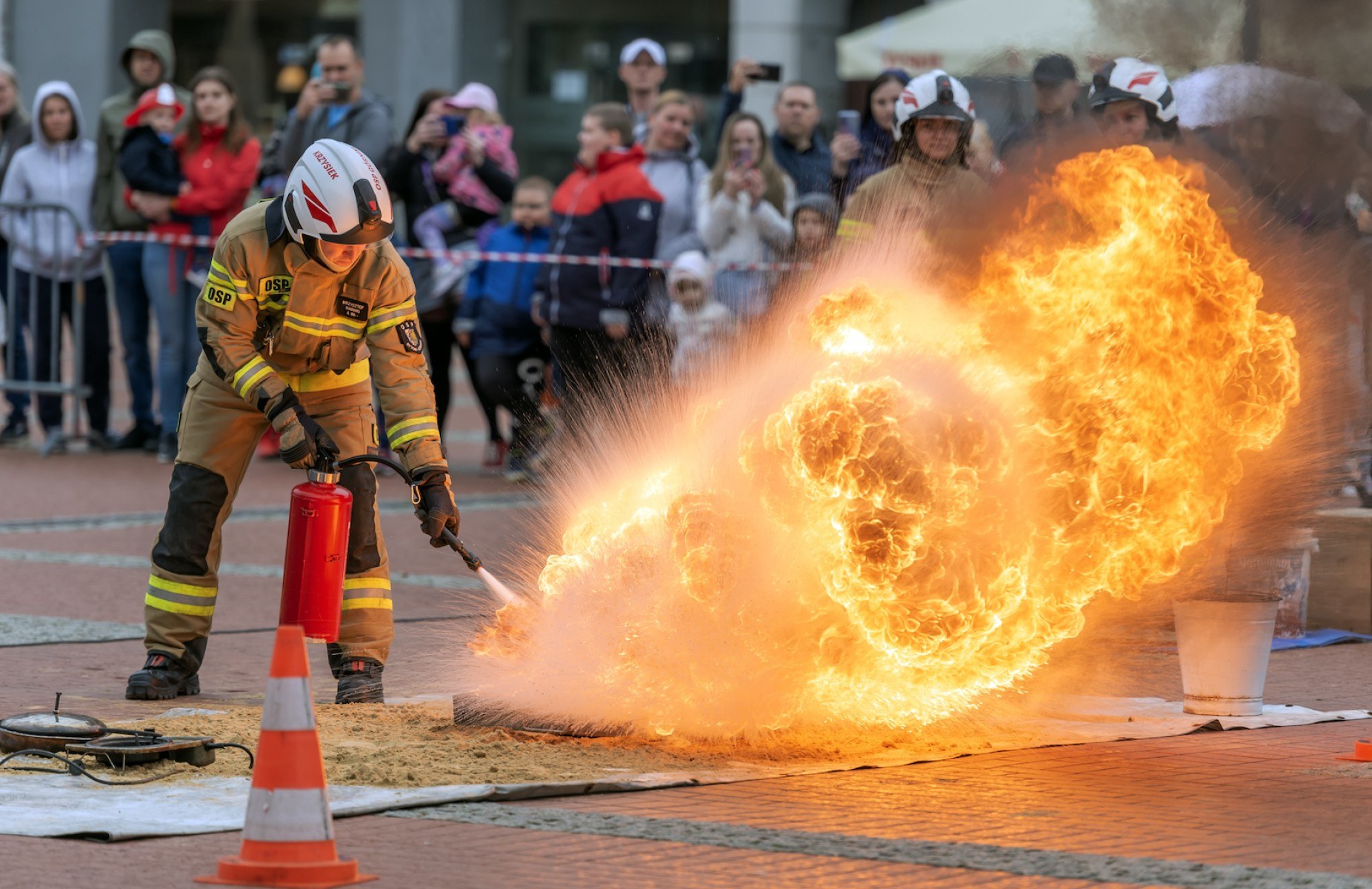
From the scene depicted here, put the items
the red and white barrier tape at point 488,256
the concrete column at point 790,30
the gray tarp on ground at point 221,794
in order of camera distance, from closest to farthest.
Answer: the gray tarp on ground at point 221,794, the red and white barrier tape at point 488,256, the concrete column at point 790,30

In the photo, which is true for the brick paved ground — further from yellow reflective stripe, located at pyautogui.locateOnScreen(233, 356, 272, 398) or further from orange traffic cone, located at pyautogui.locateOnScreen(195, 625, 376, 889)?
yellow reflective stripe, located at pyautogui.locateOnScreen(233, 356, 272, 398)

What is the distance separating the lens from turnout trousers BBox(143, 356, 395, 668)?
744cm

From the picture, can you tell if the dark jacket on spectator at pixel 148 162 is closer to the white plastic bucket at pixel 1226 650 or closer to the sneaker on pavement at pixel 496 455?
the sneaker on pavement at pixel 496 455

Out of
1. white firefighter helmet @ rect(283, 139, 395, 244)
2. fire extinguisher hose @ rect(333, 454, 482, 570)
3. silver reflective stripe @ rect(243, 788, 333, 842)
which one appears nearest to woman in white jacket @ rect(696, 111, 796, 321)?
fire extinguisher hose @ rect(333, 454, 482, 570)

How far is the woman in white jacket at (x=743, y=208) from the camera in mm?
12867

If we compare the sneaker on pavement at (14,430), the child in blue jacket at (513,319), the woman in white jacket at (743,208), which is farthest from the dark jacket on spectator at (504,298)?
the sneaker on pavement at (14,430)

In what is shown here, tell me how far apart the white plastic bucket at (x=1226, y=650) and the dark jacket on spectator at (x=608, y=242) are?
21.5 ft

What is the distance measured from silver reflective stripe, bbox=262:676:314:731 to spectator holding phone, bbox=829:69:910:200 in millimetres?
6807

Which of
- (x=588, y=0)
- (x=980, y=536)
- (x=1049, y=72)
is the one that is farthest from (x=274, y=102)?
(x=980, y=536)

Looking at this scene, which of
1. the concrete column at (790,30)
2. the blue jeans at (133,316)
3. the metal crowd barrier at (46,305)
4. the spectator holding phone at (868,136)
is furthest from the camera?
the concrete column at (790,30)

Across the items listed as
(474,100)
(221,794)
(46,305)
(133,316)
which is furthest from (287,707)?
(46,305)

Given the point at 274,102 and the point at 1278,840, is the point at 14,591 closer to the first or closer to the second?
the point at 1278,840

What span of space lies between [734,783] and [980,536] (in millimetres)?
1069

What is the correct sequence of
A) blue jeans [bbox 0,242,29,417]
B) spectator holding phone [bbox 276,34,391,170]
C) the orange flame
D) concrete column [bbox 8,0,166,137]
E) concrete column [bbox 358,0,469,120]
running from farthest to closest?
concrete column [bbox 8,0,166,137] < concrete column [bbox 358,0,469,120] < blue jeans [bbox 0,242,29,417] < spectator holding phone [bbox 276,34,391,170] < the orange flame
